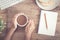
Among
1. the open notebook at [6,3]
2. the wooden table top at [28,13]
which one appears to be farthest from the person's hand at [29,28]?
the open notebook at [6,3]

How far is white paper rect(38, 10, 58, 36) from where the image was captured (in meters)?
1.03

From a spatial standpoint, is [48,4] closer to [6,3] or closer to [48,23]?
[48,23]

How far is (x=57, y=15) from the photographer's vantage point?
1038mm

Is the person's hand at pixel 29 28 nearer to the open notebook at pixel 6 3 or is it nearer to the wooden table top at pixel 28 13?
the wooden table top at pixel 28 13

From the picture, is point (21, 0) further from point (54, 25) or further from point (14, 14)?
point (54, 25)

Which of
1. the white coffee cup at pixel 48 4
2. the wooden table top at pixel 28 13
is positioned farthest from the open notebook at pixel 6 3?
the white coffee cup at pixel 48 4

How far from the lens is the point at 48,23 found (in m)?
1.04

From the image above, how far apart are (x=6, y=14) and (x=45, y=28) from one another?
0.22 metres

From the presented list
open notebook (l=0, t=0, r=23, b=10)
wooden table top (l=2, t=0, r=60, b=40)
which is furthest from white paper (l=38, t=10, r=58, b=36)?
open notebook (l=0, t=0, r=23, b=10)

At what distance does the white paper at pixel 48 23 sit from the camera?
1031mm

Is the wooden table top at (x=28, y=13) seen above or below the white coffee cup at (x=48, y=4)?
below

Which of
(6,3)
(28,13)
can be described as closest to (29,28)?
(28,13)

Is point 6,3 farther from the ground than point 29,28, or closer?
farther from the ground

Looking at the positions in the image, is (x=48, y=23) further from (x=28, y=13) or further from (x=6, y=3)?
(x=6, y=3)
